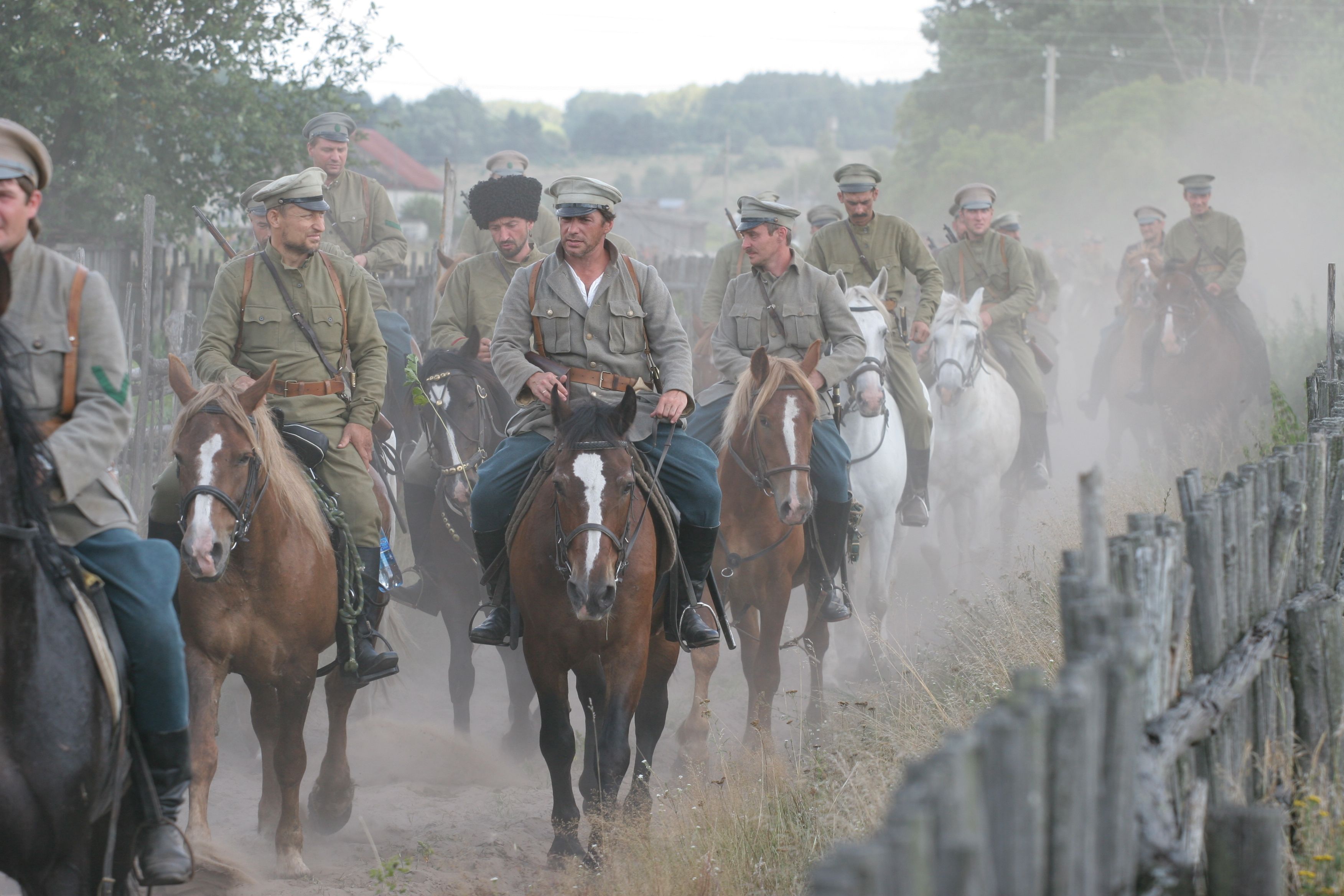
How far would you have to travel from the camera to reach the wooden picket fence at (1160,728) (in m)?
2.06

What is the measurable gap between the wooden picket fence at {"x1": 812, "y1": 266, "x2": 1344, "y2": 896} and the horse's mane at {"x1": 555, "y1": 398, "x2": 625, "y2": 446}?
95.6 inches

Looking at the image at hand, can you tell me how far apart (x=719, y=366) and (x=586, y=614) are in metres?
3.23

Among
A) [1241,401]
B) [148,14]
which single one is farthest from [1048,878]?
[148,14]

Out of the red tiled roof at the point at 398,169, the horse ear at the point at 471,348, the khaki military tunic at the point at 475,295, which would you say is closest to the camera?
the horse ear at the point at 471,348

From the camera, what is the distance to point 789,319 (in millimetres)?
7895

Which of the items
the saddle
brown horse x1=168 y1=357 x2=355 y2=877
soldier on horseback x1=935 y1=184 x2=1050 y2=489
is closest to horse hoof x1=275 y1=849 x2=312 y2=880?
brown horse x1=168 y1=357 x2=355 y2=877

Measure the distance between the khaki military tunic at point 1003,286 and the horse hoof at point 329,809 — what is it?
7792 millimetres

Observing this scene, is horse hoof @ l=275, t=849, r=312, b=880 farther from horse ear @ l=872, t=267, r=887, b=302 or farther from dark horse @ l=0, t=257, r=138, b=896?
horse ear @ l=872, t=267, r=887, b=302

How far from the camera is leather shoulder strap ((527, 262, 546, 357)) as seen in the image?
20.2 feet

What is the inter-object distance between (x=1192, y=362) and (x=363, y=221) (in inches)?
332

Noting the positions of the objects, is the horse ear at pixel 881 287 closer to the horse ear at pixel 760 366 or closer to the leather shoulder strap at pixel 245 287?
the horse ear at pixel 760 366

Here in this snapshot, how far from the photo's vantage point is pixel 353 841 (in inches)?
251

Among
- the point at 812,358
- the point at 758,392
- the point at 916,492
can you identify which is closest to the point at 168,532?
the point at 758,392

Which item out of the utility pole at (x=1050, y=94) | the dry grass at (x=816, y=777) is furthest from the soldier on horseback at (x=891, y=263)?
the utility pole at (x=1050, y=94)
